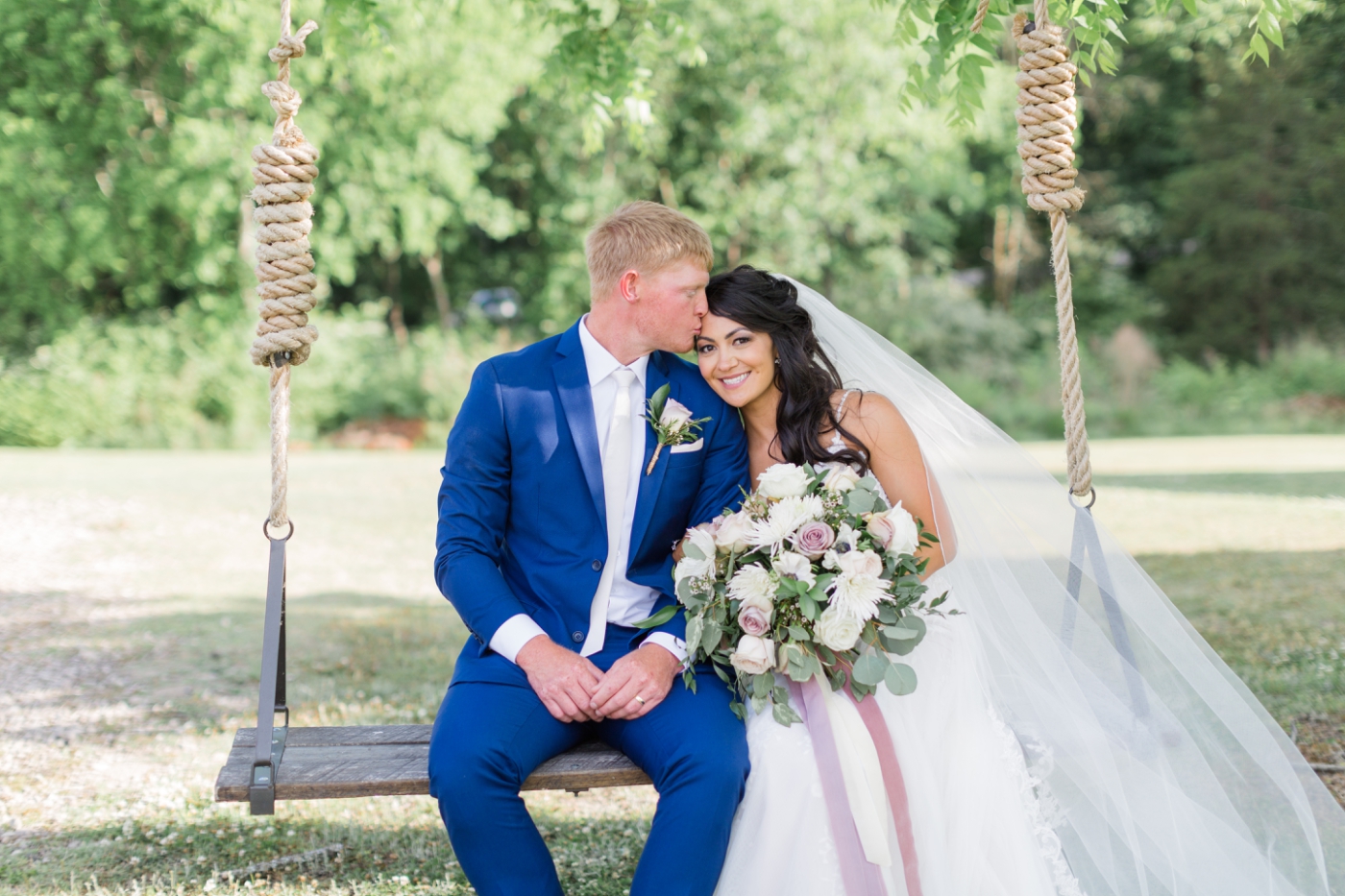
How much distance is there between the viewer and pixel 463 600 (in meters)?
3.18

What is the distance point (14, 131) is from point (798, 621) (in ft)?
60.7

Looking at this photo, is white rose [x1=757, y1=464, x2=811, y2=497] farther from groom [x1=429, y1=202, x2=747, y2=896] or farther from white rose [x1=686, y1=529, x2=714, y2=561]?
groom [x1=429, y1=202, x2=747, y2=896]

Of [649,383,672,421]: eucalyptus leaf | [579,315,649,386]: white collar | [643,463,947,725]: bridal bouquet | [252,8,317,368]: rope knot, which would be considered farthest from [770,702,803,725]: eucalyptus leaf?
[252,8,317,368]: rope knot

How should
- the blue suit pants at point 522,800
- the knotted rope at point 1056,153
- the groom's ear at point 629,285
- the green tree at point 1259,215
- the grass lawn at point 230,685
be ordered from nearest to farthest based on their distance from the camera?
the blue suit pants at point 522,800 → the knotted rope at point 1056,153 → the groom's ear at point 629,285 → the grass lawn at point 230,685 → the green tree at point 1259,215

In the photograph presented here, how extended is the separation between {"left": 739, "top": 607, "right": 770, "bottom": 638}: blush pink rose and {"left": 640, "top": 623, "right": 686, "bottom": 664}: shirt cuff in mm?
302

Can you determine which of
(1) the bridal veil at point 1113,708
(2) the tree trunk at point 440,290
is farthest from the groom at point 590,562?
(2) the tree trunk at point 440,290

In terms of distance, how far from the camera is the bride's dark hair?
3539 millimetres

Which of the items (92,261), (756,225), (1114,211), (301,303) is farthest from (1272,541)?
(1114,211)

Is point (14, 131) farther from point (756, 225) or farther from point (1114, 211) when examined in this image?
point (1114, 211)

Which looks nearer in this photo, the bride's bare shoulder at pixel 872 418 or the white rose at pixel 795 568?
the white rose at pixel 795 568

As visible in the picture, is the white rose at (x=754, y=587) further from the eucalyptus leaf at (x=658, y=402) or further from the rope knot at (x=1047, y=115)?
the rope knot at (x=1047, y=115)

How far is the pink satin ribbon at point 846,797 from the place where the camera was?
9.33ft

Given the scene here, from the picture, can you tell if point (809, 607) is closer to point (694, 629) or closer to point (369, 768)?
point (694, 629)

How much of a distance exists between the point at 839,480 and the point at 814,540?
30 cm
